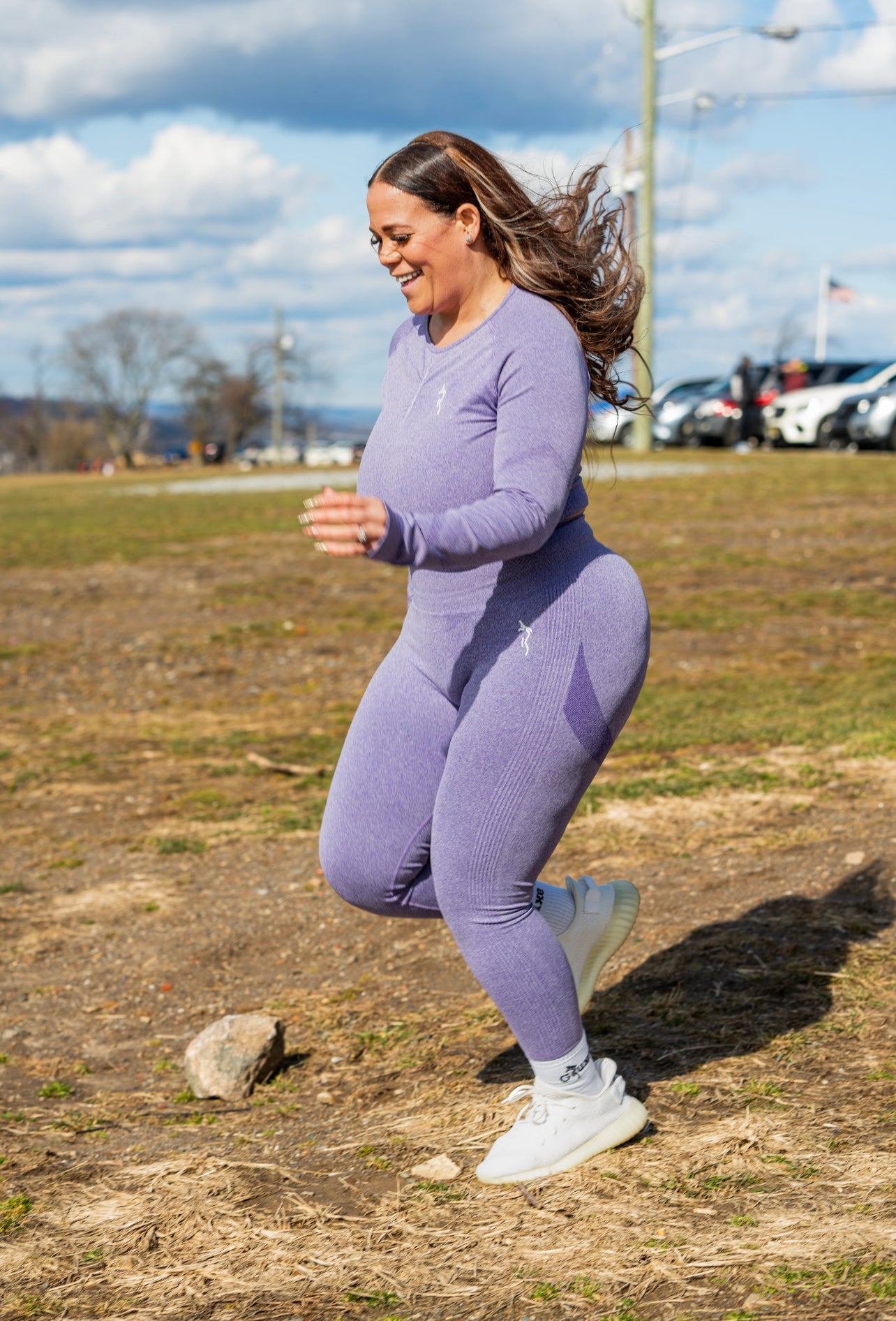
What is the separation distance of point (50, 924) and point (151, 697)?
12.5 feet

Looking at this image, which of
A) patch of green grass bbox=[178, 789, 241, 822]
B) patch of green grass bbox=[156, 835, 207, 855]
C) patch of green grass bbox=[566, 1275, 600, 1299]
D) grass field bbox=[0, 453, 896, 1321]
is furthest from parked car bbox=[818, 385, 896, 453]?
patch of green grass bbox=[566, 1275, 600, 1299]

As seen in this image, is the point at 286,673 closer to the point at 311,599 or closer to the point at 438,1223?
the point at 311,599

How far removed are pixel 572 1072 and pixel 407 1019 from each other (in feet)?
3.92

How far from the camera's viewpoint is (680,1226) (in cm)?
263

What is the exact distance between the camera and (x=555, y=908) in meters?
3.12

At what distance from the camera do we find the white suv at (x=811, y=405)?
2489 cm

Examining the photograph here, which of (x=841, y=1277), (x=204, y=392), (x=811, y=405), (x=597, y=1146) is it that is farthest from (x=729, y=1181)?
(x=204, y=392)

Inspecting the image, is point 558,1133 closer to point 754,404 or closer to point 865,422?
point 865,422

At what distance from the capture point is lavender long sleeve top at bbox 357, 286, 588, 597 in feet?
7.73

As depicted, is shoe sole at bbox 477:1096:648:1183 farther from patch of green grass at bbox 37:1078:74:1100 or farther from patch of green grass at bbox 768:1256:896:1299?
patch of green grass at bbox 37:1078:74:1100

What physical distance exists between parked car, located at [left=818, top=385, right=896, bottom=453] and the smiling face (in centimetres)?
2179

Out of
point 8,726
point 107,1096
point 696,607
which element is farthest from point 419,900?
point 696,607

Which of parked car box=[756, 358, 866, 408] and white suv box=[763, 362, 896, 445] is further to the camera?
parked car box=[756, 358, 866, 408]

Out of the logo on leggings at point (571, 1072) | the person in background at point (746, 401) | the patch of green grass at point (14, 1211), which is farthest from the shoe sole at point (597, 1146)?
the person in background at point (746, 401)
